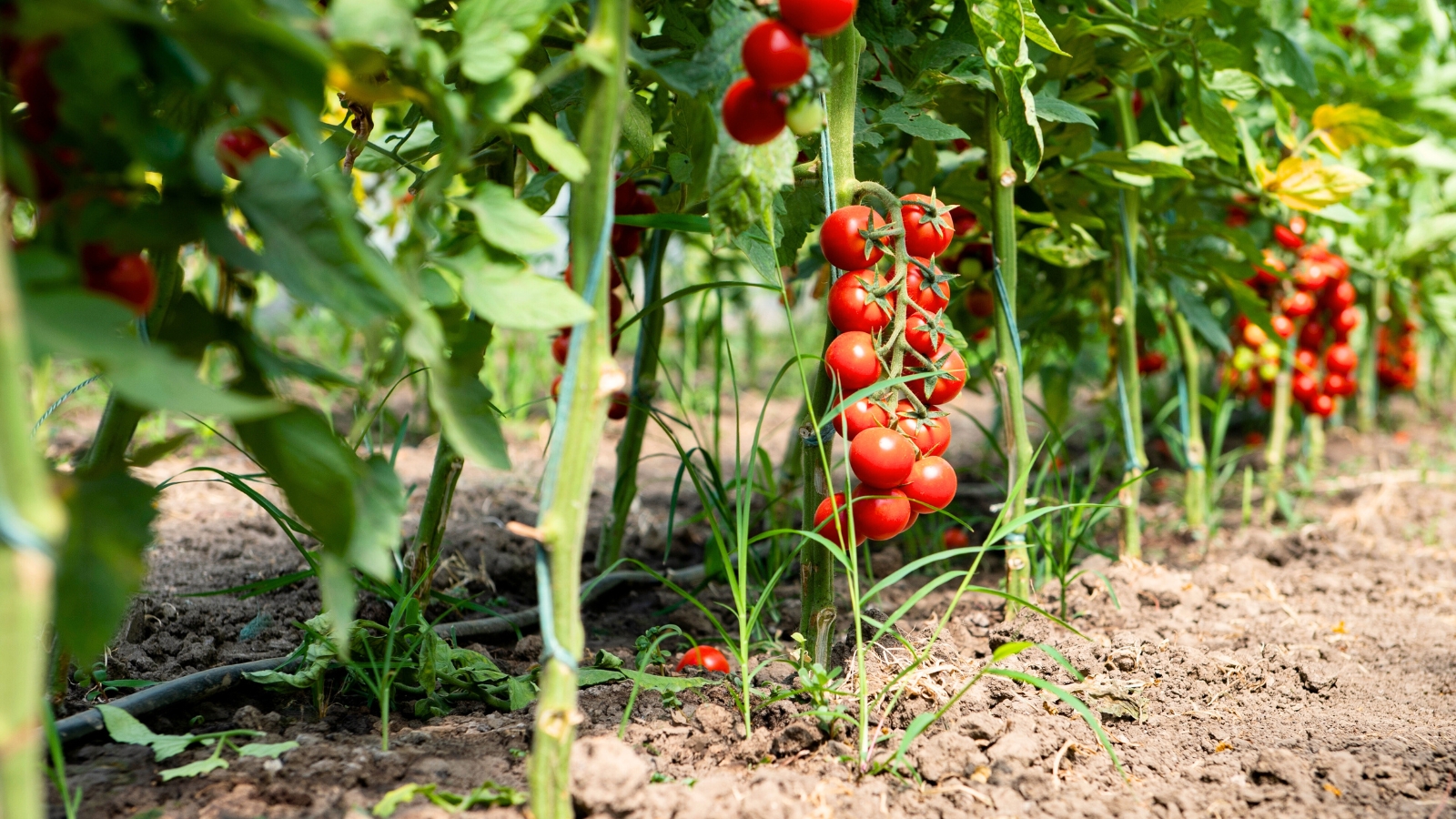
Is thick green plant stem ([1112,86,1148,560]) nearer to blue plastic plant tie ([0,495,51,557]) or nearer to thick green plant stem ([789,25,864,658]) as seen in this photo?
thick green plant stem ([789,25,864,658])

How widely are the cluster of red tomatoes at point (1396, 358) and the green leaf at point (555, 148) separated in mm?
3704

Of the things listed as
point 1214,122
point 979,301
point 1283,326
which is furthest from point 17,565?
point 1283,326

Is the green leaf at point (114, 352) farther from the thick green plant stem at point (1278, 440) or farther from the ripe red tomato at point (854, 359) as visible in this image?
the thick green plant stem at point (1278, 440)

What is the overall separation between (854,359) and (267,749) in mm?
690

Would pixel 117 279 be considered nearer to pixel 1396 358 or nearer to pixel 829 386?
pixel 829 386

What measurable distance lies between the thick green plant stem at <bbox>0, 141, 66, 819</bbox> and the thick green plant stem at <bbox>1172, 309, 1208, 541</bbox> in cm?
203

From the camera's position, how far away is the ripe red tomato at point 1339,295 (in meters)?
2.72

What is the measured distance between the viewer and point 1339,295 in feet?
8.91

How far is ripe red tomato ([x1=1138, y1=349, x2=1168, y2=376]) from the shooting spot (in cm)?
273

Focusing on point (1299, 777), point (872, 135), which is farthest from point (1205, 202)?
point (1299, 777)

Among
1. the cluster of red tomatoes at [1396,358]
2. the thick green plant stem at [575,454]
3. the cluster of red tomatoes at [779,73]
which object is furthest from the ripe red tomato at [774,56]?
the cluster of red tomatoes at [1396,358]

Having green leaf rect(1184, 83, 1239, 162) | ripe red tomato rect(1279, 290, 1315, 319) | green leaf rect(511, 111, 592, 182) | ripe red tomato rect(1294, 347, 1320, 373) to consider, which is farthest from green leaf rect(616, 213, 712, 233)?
ripe red tomato rect(1294, 347, 1320, 373)

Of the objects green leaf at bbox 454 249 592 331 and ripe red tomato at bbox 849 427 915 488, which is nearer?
green leaf at bbox 454 249 592 331

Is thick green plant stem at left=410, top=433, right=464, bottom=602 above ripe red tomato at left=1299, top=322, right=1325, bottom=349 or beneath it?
beneath
